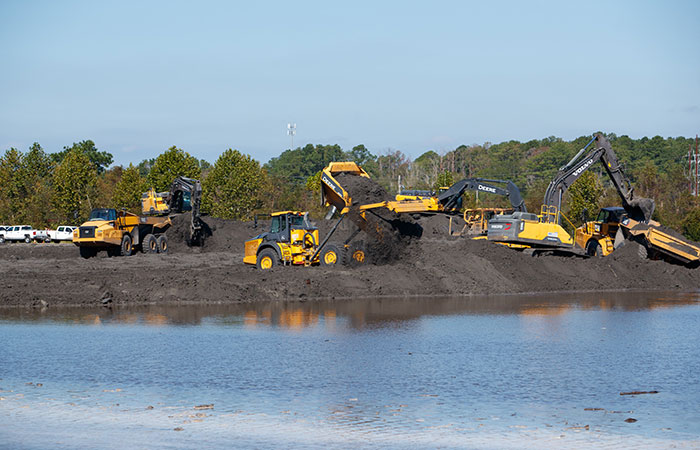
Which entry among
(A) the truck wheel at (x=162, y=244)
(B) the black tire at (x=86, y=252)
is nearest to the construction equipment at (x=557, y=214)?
(A) the truck wheel at (x=162, y=244)

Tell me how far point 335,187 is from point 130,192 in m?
48.5

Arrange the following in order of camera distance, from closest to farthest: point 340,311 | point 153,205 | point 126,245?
point 340,311
point 126,245
point 153,205

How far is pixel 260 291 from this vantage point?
2752 centimetres

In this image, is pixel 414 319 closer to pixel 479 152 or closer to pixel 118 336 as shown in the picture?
pixel 118 336

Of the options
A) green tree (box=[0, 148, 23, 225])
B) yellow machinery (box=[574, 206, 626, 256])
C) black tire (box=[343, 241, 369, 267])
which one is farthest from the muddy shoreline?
green tree (box=[0, 148, 23, 225])

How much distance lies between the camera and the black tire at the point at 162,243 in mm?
46562

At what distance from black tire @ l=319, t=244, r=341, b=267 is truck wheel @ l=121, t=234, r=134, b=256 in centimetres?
1698

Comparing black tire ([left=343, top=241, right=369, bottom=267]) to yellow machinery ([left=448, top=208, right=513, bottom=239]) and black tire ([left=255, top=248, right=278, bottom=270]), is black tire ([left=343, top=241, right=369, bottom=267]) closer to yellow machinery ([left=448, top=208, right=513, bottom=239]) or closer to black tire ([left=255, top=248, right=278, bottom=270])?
black tire ([left=255, top=248, right=278, bottom=270])

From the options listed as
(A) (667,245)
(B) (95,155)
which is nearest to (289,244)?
(A) (667,245)

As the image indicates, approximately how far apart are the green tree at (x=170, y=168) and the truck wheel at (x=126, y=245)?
93.5 feet

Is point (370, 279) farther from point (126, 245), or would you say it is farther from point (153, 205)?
point (153, 205)

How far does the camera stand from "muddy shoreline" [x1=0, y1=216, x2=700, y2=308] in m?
26.5

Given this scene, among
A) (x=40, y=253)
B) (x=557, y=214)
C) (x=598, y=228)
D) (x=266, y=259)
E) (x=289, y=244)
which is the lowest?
(x=40, y=253)

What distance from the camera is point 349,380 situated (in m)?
13.7
